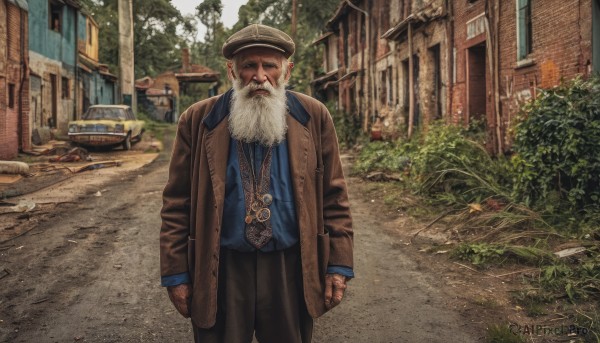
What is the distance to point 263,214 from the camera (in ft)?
7.96

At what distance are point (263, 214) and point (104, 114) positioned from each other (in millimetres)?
19363

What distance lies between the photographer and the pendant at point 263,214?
7.93 ft

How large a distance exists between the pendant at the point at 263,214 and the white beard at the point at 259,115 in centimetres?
30

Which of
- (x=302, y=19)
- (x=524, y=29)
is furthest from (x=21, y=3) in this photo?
(x=302, y=19)

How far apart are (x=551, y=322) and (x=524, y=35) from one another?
23.9ft

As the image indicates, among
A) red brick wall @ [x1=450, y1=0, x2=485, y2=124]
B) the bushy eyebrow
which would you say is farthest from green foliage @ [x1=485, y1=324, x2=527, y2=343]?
red brick wall @ [x1=450, y1=0, x2=485, y2=124]

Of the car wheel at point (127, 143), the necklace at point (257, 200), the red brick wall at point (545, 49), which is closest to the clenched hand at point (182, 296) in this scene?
the necklace at point (257, 200)

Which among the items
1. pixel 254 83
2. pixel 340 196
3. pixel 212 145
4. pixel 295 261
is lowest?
pixel 295 261

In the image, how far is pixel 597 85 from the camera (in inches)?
276

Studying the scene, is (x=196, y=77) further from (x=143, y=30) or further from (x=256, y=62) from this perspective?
(x=256, y=62)

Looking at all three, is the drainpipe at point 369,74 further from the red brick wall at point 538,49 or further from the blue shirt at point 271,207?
the blue shirt at point 271,207

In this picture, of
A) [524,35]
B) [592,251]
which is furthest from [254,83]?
[524,35]

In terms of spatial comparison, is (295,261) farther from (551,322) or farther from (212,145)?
(551,322)

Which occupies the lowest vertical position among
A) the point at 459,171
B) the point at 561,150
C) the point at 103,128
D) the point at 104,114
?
the point at 459,171
